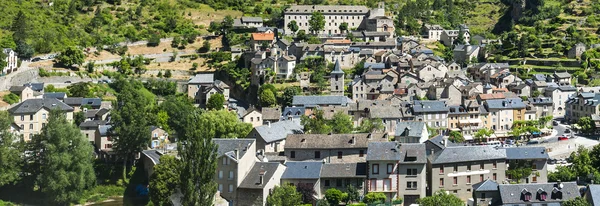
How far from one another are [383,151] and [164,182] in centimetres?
1335

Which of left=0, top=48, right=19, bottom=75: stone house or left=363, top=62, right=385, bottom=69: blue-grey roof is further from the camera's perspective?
left=363, top=62, right=385, bottom=69: blue-grey roof

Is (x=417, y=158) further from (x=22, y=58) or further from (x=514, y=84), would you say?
(x=22, y=58)

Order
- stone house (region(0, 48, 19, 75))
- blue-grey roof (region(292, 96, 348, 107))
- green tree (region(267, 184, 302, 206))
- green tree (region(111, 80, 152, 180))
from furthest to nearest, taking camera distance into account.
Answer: stone house (region(0, 48, 19, 75)) < blue-grey roof (region(292, 96, 348, 107)) < green tree (region(111, 80, 152, 180)) < green tree (region(267, 184, 302, 206))

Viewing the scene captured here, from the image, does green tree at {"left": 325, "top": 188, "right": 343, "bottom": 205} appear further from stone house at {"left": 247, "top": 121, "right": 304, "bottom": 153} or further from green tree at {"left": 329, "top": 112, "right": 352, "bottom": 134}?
green tree at {"left": 329, "top": 112, "right": 352, "bottom": 134}

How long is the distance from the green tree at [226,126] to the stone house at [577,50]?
47287mm

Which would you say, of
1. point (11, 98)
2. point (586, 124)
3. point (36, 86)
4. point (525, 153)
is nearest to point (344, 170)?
point (525, 153)

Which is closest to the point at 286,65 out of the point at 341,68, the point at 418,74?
the point at 341,68

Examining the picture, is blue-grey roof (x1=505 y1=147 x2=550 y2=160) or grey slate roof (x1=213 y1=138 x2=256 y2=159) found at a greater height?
grey slate roof (x1=213 y1=138 x2=256 y2=159)

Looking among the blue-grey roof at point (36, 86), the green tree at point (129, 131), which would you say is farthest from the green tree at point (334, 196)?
the blue-grey roof at point (36, 86)

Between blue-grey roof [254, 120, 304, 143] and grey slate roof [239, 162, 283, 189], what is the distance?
7179mm

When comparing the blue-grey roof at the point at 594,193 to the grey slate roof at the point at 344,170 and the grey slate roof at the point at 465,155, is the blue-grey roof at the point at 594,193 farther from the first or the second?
the grey slate roof at the point at 344,170

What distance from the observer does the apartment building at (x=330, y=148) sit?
154 ft

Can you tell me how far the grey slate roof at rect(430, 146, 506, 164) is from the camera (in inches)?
1764

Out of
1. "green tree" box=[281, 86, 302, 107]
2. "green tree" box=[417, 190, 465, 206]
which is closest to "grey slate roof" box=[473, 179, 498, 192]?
"green tree" box=[417, 190, 465, 206]
